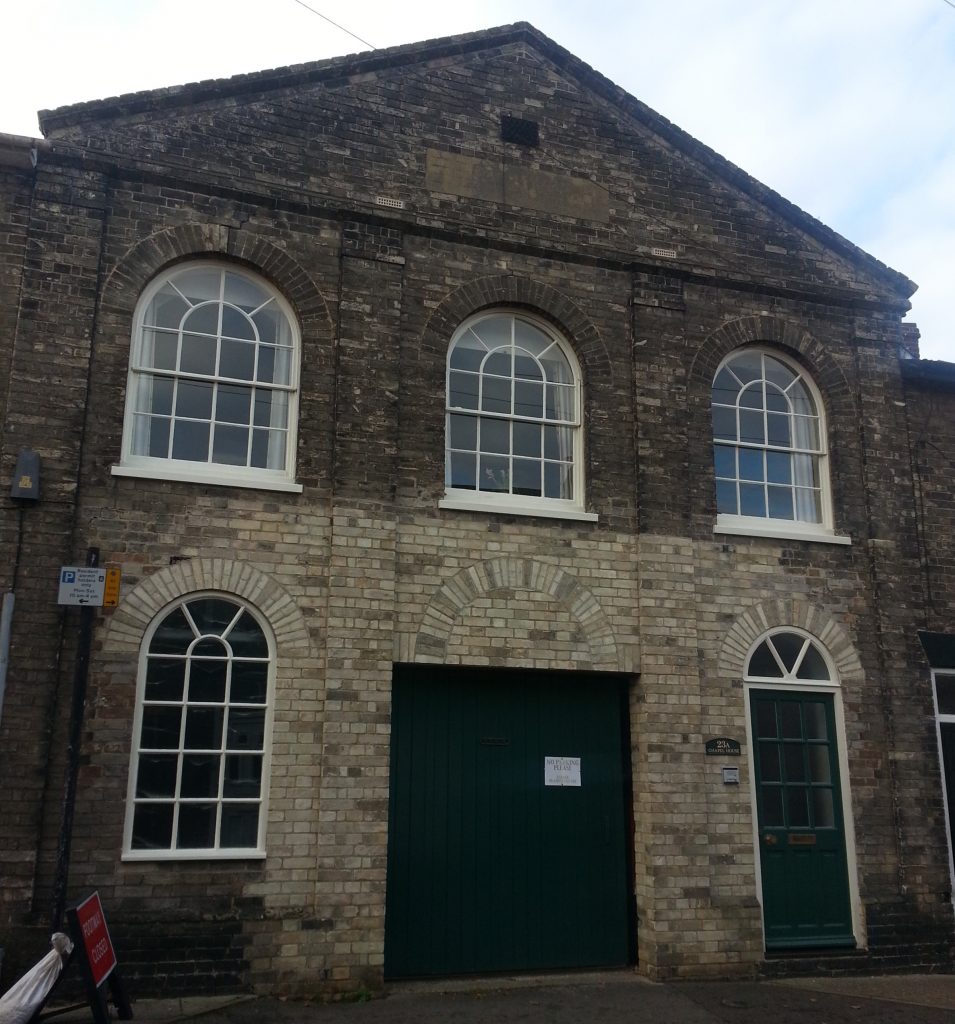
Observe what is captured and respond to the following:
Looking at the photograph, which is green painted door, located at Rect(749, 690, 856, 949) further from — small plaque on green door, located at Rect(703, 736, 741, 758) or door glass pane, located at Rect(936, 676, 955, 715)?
door glass pane, located at Rect(936, 676, 955, 715)

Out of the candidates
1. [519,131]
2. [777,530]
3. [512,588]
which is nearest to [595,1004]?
[512,588]

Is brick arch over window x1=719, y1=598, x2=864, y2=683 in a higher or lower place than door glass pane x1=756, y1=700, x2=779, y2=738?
higher

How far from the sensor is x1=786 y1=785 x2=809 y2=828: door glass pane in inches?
395

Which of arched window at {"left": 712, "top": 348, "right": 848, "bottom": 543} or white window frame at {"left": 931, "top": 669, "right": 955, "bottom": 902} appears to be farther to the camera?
arched window at {"left": 712, "top": 348, "right": 848, "bottom": 543}

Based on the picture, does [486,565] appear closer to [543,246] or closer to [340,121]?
[543,246]

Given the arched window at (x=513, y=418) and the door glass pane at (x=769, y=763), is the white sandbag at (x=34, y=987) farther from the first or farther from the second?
the door glass pane at (x=769, y=763)

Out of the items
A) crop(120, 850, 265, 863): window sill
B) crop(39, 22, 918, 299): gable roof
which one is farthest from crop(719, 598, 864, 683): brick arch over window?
crop(120, 850, 265, 863): window sill

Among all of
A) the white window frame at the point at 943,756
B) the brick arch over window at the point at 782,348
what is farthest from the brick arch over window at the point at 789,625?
the brick arch over window at the point at 782,348

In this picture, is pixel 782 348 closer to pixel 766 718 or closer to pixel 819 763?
pixel 766 718

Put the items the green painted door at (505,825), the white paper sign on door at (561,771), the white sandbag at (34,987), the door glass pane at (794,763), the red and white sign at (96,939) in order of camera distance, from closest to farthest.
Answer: the white sandbag at (34,987), the red and white sign at (96,939), the green painted door at (505,825), the white paper sign on door at (561,771), the door glass pane at (794,763)

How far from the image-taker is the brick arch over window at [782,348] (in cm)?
1090

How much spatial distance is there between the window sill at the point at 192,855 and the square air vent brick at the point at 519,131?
746cm

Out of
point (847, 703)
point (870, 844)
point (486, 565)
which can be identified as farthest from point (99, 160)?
point (870, 844)

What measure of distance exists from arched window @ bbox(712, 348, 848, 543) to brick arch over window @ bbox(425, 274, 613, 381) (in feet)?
4.93
